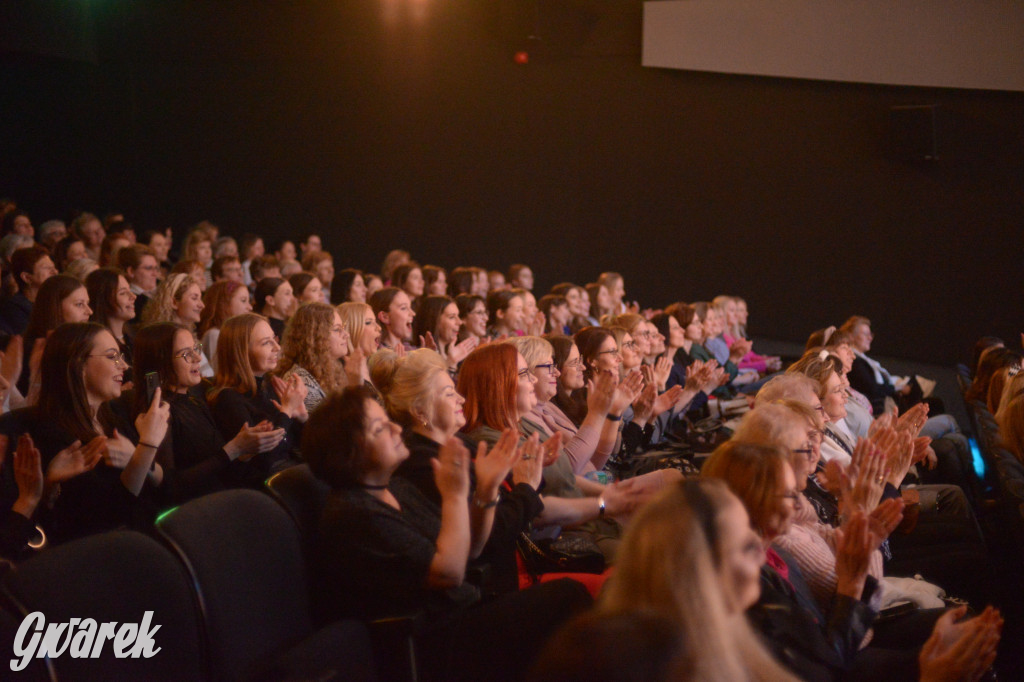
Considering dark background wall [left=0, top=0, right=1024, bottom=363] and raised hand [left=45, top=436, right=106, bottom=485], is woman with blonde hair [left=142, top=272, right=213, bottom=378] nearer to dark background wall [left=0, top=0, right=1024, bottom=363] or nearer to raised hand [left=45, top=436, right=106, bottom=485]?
raised hand [left=45, top=436, right=106, bottom=485]

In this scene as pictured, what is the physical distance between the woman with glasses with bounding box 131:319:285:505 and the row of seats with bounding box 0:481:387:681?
0.82 m

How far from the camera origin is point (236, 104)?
10.9 meters

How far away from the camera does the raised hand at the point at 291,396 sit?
10.5ft

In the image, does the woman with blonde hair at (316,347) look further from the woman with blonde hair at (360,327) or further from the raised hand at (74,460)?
the raised hand at (74,460)

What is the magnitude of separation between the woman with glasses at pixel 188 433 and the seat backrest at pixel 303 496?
0.65 metres

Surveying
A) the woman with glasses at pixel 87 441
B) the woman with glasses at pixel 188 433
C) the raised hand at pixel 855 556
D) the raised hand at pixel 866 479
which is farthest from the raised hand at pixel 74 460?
the raised hand at pixel 866 479

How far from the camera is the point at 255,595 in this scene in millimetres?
1865

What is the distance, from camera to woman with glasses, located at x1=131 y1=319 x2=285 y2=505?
2.78 m

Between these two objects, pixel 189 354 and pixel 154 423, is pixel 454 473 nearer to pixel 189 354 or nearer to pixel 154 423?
pixel 154 423

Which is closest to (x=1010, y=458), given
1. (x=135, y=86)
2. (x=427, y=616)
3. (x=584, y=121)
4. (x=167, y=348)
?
(x=427, y=616)

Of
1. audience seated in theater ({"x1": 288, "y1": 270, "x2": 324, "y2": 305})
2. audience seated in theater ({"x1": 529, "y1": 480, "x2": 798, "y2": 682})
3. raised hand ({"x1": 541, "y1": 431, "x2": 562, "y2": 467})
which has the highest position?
audience seated in theater ({"x1": 529, "y1": 480, "x2": 798, "y2": 682})

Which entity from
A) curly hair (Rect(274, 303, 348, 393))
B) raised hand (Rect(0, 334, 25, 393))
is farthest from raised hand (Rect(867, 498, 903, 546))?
raised hand (Rect(0, 334, 25, 393))

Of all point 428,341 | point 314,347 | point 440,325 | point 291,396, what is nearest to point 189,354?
point 291,396

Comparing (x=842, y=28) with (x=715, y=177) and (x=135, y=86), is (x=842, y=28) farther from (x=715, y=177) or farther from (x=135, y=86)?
(x=135, y=86)
